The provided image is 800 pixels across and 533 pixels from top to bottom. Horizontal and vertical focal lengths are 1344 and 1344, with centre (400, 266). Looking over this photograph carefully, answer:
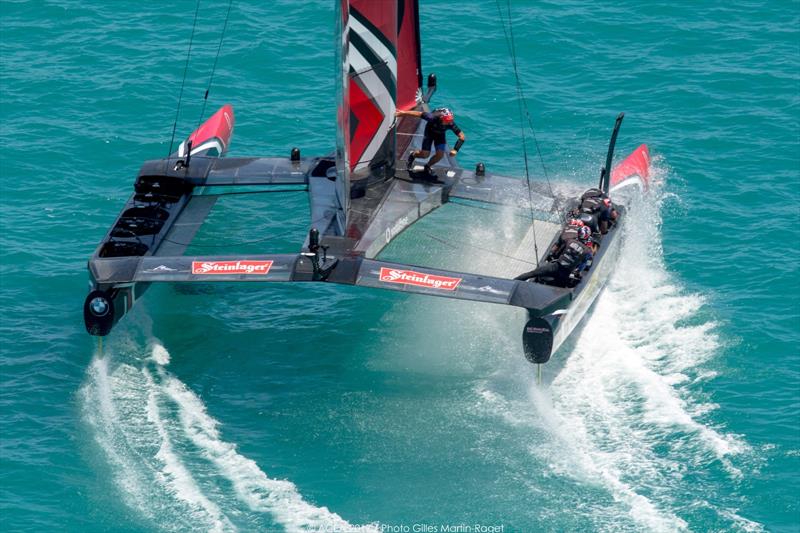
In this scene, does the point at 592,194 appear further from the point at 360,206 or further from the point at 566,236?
the point at 360,206

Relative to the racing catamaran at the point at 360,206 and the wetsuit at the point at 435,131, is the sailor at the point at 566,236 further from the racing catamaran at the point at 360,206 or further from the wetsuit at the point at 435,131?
the wetsuit at the point at 435,131

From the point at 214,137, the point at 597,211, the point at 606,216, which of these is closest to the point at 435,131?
the point at 597,211

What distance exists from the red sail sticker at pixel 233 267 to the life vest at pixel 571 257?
15.0ft

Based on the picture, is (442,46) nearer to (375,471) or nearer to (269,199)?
(269,199)

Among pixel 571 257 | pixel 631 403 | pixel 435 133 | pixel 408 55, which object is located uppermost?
pixel 408 55

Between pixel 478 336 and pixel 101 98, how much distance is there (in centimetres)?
1290

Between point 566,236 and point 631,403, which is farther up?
point 566,236

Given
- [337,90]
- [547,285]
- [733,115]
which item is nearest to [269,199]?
[337,90]

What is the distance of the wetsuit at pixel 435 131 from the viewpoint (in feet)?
79.4

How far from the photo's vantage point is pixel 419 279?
19.9 meters

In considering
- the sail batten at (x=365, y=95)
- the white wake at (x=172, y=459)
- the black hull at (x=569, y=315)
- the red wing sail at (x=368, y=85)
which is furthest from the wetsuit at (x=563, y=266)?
the white wake at (x=172, y=459)

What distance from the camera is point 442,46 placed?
3344 cm

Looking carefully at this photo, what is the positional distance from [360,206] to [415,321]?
2.23 meters

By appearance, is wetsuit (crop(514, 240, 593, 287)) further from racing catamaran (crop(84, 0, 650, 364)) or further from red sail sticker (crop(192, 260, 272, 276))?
red sail sticker (crop(192, 260, 272, 276))
